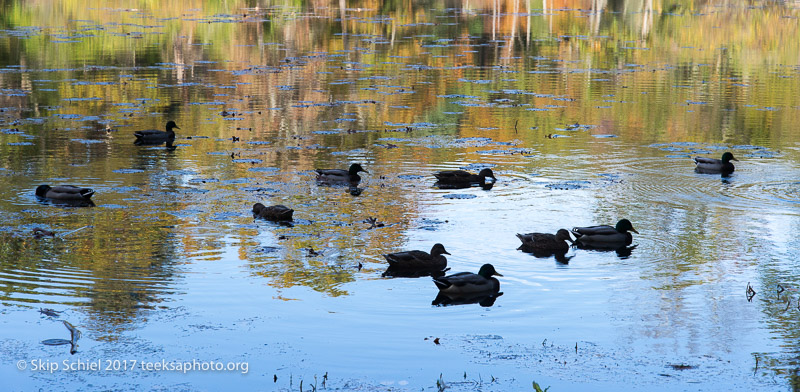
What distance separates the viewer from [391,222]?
14969 millimetres

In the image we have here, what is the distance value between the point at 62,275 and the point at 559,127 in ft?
48.3

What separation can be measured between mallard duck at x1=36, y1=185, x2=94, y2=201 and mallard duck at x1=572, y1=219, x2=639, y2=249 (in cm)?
780

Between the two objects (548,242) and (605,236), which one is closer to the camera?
(548,242)

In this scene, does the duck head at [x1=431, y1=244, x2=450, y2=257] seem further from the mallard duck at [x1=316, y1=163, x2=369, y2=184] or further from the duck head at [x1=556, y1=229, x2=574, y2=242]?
the mallard duck at [x1=316, y1=163, x2=369, y2=184]

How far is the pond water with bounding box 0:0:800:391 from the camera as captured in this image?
373 inches

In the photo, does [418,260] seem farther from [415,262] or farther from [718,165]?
[718,165]

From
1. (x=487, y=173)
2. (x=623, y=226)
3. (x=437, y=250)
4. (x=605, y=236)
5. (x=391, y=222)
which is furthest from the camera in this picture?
(x=487, y=173)

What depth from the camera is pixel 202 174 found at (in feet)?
60.4

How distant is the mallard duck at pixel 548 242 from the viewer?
1352 centimetres

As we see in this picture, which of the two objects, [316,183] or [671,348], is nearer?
[671,348]

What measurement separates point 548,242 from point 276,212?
403 cm

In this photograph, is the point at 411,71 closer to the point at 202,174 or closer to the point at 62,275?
the point at 202,174

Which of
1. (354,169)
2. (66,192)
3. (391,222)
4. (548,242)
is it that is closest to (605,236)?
(548,242)

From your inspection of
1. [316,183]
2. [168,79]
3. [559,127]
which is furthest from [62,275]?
[168,79]
